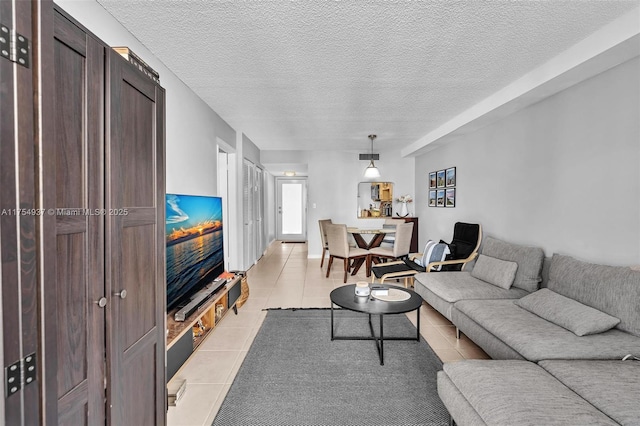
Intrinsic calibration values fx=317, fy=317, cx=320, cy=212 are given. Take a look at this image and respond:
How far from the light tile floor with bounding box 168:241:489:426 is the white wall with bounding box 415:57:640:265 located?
1301mm

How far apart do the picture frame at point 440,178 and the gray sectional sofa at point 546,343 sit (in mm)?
2508

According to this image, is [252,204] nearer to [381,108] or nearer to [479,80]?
[381,108]

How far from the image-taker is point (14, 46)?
73 centimetres

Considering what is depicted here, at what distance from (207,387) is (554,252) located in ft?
10.6

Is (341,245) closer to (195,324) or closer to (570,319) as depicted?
(195,324)

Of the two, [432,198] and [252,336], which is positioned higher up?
[432,198]

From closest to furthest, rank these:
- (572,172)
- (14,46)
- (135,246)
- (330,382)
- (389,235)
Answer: (14,46) < (135,246) < (330,382) < (572,172) < (389,235)

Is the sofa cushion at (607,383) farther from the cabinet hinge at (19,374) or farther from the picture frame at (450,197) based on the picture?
the picture frame at (450,197)

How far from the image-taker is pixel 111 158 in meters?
1.13

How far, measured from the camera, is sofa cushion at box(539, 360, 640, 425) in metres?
1.36

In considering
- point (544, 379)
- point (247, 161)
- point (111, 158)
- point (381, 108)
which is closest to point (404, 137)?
point (381, 108)

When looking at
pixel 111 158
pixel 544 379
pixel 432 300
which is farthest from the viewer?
pixel 432 300

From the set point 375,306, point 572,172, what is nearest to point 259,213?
point 375,306

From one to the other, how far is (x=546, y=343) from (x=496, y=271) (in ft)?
4.36
